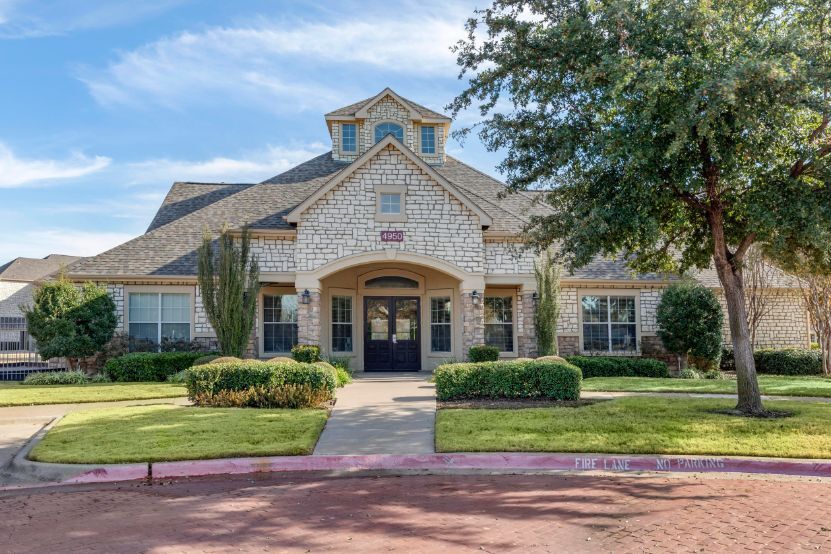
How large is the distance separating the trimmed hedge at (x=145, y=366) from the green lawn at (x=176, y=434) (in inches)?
268

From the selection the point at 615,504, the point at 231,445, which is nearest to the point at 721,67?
the point at 615,504

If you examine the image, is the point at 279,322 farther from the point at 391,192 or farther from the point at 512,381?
the point at 512,381

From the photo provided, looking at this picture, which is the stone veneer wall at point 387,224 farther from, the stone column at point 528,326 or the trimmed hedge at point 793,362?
the trimmed hedge at point 793,362

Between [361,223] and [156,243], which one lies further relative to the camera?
[156,243]

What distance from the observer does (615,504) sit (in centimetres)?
701

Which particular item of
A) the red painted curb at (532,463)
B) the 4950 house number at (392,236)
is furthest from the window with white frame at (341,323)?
the red painted curb at (532,463)

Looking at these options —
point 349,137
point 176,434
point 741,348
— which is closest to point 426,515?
point 176,434

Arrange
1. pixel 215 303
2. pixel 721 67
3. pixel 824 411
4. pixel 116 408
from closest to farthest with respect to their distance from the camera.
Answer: pixel 721 67 < pixel 824 411 < pixel 116 408 < pixel 215 303

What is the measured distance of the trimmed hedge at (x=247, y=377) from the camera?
43.6 ft

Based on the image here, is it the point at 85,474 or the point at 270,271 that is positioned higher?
the point at 270,271

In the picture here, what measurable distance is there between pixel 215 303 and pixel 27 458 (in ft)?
36.1

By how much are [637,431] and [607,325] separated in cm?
1339

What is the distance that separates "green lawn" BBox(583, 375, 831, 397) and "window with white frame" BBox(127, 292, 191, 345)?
12567 mm

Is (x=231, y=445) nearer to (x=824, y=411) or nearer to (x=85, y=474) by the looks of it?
(x=85, y=474)
